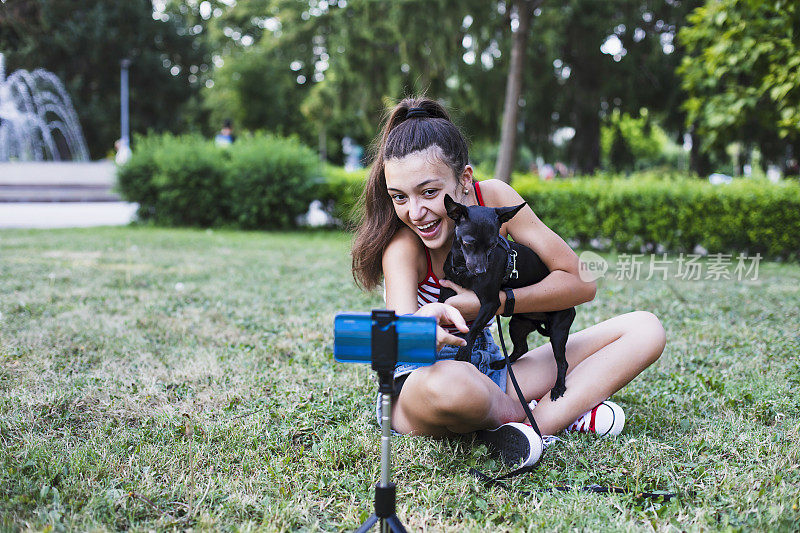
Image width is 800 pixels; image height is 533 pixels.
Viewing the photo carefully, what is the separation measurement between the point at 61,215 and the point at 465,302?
14845 mm

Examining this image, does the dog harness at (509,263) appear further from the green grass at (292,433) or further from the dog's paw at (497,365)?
the green grass at (292,433)

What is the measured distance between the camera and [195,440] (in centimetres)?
257

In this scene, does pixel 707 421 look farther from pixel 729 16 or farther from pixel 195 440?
pixel 729 16

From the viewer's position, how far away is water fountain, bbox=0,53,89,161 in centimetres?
2402

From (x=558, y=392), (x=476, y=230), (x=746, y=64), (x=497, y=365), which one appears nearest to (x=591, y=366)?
(x=558, y=392)

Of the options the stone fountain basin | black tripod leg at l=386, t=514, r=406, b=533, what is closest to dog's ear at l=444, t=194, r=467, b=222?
black tripod leg at l=386, t=514, r=406, b=533

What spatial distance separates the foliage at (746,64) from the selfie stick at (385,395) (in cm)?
512

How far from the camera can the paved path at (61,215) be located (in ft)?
42.4

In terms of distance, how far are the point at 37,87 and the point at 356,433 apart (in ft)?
115

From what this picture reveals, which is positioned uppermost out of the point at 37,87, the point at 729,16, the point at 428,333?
the point at 37,87

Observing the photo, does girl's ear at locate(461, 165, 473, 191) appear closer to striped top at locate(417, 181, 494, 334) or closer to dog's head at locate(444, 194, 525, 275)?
striped top at locate(417, 181, 494, 334)

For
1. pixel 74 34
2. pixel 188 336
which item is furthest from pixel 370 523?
pixel 74 34

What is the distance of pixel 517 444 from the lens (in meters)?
2.33

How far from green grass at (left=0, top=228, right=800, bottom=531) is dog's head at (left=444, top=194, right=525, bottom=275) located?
80 centimetres
